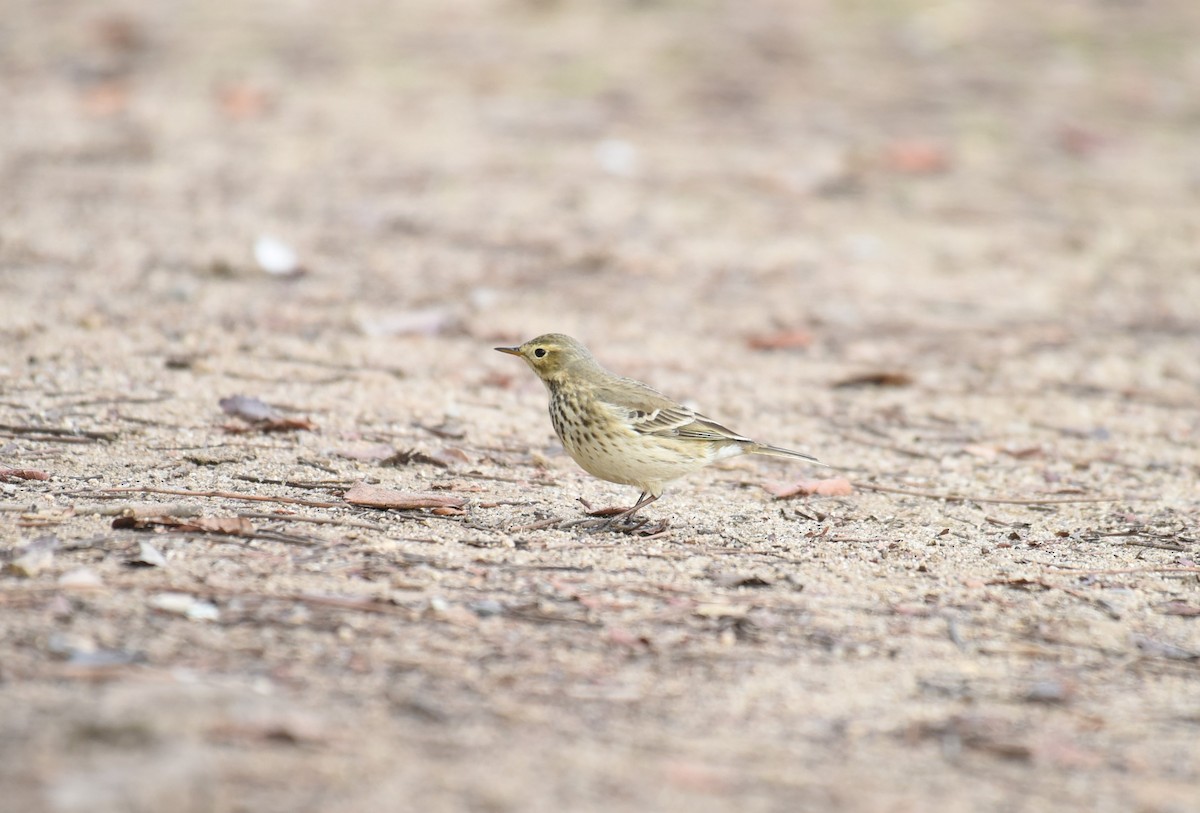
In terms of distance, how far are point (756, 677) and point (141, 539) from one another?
1.83 meters

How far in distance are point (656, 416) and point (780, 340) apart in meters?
2.60

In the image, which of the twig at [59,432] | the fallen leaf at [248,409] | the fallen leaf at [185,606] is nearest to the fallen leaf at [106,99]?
the fallen leaf at [248,409]

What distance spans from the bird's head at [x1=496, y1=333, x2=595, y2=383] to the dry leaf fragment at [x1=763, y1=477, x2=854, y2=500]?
0.88m

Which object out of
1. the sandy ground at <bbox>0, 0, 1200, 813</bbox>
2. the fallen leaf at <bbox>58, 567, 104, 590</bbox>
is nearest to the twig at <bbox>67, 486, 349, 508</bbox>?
the sandy ground at <bbox>0, 0, 1200, 813</bbox>

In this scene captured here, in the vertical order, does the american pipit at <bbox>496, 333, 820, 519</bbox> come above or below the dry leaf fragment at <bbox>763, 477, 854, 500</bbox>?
Result: above

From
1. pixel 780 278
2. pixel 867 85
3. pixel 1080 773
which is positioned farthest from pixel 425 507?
pixel 867 85

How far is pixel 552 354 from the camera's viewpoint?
5.68m

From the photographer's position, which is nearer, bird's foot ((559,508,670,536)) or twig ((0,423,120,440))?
bird's foot ((559,508,670,536))

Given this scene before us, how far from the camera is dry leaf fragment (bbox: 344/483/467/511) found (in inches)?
190

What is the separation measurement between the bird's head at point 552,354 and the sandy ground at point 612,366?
411 mm

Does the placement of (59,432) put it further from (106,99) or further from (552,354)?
(106,99)

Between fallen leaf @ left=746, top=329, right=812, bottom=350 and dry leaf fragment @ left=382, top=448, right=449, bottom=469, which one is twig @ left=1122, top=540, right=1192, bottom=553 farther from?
fallen leaf @ left=746, top=329, right=812, bottom=350

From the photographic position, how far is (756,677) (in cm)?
371

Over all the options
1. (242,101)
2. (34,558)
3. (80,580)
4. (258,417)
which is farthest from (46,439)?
(242,101)
